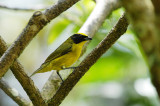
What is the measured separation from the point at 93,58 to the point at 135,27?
1.68 metres

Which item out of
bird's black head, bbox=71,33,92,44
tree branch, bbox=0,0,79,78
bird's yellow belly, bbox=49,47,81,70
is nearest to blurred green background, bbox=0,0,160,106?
bird's yellow belly, bbox=49,47,81,70

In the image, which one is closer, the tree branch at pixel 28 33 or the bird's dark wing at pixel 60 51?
the tree branch at pixel 28 33

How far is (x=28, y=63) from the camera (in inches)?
239

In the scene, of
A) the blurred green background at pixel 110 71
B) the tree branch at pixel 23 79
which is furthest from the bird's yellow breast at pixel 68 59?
the tree branch at pixel 23 79

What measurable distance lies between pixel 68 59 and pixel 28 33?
6.68 ft

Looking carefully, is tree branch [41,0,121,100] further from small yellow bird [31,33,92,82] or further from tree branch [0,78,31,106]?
tree branch [0,78,31,106]

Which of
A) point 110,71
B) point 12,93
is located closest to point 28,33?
point 12,93

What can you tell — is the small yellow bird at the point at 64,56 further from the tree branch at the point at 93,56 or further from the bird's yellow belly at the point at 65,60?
the tree branch at the point at 93,56

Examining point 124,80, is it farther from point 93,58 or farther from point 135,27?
point 135,27

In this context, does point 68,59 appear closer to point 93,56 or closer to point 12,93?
point 12,93

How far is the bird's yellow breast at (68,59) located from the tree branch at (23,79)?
1.30m

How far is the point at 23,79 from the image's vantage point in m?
2.07

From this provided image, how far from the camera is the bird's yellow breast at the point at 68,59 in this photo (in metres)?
3.61

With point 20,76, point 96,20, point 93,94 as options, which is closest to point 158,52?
point 20,76
